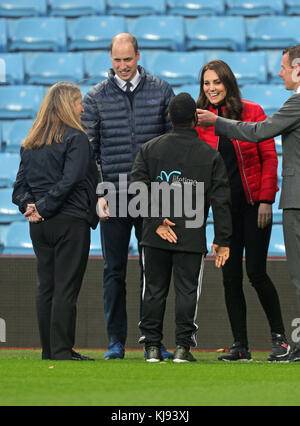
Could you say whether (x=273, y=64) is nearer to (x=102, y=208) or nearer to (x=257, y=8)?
(x=257, y=8)

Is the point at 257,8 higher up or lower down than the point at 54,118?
higher up

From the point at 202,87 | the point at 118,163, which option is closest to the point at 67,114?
the point at 118,163

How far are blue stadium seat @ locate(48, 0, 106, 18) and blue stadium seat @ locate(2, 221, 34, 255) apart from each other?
127 inches

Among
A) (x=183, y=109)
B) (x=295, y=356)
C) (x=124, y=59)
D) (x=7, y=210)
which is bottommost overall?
(x=295, y=356)

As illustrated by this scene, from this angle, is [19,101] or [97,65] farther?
[97,65]

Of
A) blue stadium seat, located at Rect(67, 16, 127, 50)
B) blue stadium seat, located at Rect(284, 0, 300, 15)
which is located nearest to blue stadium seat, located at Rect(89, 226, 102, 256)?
blue stadium seat, located at Rect(67, 16, 127, 50)

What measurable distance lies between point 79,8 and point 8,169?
99.4 inches

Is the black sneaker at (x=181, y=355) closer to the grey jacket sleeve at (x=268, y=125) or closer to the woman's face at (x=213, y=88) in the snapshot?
the grey jacket sleeve at (x=268, y=125)

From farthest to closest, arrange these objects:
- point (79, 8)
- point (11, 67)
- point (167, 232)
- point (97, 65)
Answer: point (79, 8) → point (11, 67) → point (97, 65) → point (167, 232)

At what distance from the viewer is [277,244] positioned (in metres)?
6.48

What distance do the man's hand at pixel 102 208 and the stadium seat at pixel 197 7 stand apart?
474cm

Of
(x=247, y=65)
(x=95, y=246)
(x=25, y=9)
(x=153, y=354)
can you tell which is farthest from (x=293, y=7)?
(x=153, y=354)

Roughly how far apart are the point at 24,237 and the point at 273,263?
205 cm

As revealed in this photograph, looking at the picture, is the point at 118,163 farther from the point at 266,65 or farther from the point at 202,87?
the point at 266,65
